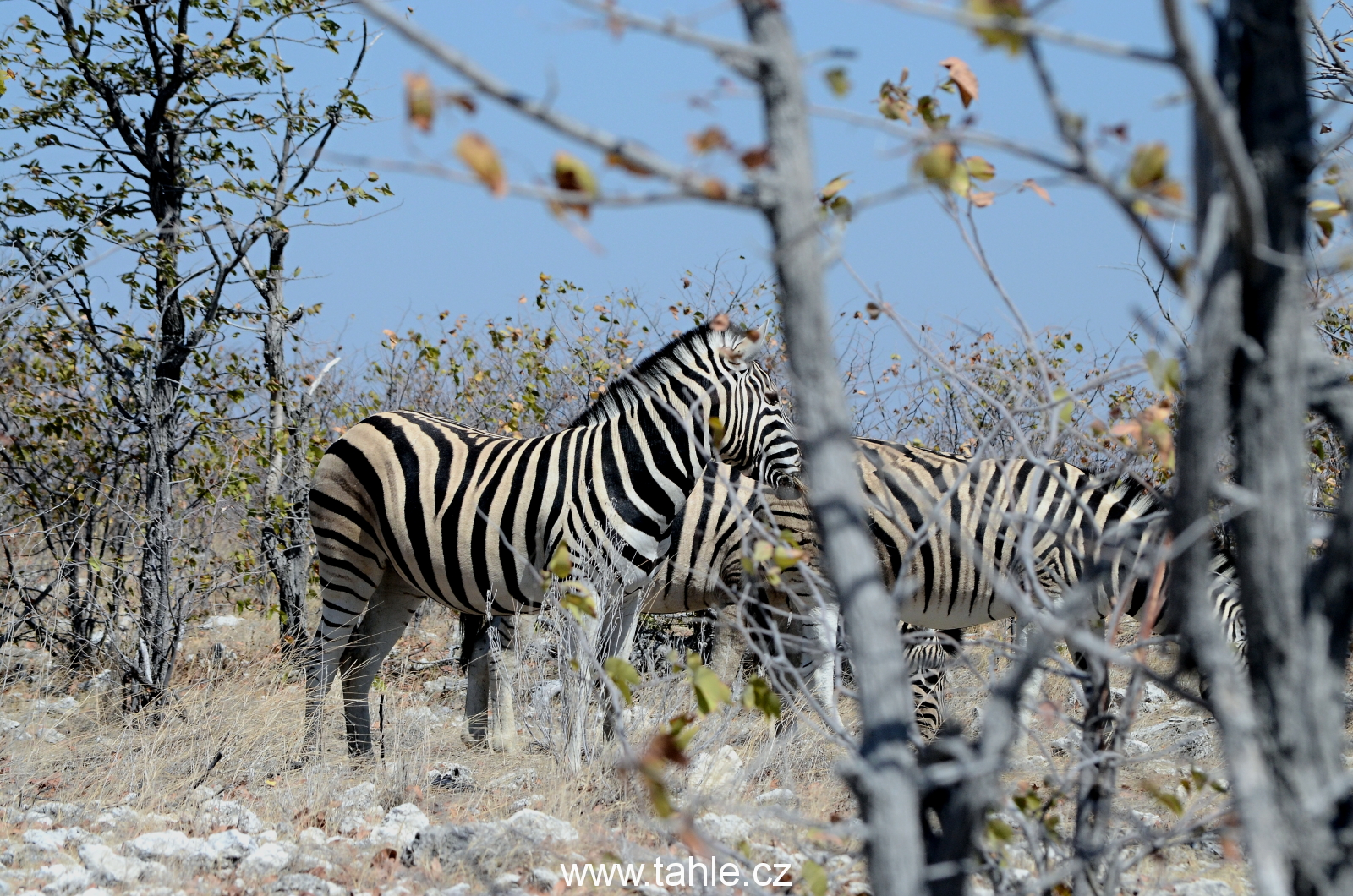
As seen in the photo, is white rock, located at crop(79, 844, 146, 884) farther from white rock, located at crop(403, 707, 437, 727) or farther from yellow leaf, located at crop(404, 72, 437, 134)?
yellow leaf, located at crop(404, 72, 437, 134)

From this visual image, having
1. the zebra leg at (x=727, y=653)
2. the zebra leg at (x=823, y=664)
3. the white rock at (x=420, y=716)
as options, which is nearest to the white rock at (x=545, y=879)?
the zebra leg at (x=823, y=664)

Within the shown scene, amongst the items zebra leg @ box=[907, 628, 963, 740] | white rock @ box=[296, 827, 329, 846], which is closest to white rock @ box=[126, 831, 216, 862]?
white rock @ box=[296, 827, 329, 846]

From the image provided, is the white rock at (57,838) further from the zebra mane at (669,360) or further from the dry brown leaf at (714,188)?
the dry brown leaf at (714,188)

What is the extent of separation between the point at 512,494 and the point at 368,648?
4.10 feet

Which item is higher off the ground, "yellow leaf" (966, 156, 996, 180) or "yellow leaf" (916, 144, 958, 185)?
"yellow leaf" (966, 156, 996, 180)

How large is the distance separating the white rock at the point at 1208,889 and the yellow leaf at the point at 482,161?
324 cm

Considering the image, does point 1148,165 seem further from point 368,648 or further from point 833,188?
point 368,648

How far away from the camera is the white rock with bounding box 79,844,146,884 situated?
340cm

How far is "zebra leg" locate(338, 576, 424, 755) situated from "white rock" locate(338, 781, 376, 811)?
1094 mm

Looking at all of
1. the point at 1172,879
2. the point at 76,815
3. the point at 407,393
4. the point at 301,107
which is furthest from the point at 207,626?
the point at 1172,879

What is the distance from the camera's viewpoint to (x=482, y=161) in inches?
49.4

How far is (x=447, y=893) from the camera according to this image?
338cm

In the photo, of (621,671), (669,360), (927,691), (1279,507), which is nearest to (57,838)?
(621,671)

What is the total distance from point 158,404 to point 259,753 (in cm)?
206
